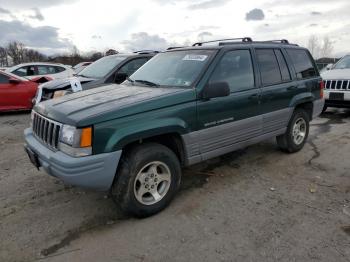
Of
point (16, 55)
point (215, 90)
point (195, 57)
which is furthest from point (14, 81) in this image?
point (16, 55)

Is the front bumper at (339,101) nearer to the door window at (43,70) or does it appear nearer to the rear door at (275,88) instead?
the rear door at (275,88)

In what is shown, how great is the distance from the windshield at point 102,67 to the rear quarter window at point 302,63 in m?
4.11

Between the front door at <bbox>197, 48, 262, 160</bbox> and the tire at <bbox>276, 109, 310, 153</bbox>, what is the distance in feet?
3.17

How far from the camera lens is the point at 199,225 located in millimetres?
3545

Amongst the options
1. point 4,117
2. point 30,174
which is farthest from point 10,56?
point 30,174

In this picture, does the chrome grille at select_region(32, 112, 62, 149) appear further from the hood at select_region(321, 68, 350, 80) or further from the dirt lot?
the hood at select_region(321, 68, 350, 80)

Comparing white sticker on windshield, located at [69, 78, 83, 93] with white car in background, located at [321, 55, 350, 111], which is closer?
white sticker on windshield, located at [69, 78, 83, 93]

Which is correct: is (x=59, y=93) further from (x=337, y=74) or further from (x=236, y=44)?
(x=337, y=74)

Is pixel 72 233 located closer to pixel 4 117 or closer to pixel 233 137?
pixel 233 137

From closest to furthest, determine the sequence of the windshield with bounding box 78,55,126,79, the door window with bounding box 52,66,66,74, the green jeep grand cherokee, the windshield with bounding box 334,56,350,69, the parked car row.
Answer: the green jeep grand cherokee < the parked car row < the windshield with bounding box 78,55,126,79 < the windshield with bounding box 334,56,350,69 < the door window with bounding box 52,66,66,74

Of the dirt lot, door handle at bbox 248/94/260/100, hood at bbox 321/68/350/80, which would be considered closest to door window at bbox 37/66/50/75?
the dirt lot

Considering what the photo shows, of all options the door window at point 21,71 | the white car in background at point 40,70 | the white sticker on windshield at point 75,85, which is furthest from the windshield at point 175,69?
the door window at point 21,71

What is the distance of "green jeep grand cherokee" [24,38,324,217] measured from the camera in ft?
10.8

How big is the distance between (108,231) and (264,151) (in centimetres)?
344
